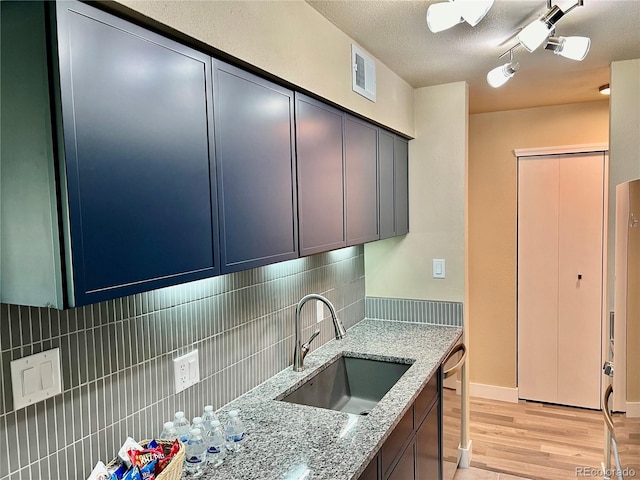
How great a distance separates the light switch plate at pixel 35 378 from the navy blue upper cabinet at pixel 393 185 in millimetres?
1757

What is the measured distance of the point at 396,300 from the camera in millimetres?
3006

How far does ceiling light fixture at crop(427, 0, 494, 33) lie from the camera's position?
5.01ft

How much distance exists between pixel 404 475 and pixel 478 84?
230 centimetres

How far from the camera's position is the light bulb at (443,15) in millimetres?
1627

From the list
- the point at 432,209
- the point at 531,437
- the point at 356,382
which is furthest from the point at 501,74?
the point at 531,437

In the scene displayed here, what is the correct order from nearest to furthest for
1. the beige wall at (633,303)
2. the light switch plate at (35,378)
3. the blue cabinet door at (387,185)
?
the light switch plate at (35,378) → the beige wall at (633,303) → the blue cabinet door at (387,185)

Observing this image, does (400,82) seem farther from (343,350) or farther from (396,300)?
Answer: (343,350)

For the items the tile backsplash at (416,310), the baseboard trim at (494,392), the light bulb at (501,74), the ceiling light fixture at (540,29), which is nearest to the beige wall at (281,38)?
the light bulb at (501,74)

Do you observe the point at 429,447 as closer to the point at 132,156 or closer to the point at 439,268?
the point at 439,268

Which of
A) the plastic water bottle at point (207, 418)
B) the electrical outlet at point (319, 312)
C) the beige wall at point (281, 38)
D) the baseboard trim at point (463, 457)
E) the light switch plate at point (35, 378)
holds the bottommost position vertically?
the baseboard trim at point (463, 457)

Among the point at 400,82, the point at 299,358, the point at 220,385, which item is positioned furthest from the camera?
the point at 400,82

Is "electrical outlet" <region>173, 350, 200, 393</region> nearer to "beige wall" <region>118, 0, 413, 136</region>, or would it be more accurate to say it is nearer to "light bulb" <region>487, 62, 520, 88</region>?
"beige wall" <region>118, 0, 413, 136</region>

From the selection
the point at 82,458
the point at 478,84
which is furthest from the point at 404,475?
the point at 478,84

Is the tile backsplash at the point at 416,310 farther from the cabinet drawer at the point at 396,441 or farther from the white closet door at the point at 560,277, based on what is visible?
the white closet door at the point at 560,277
